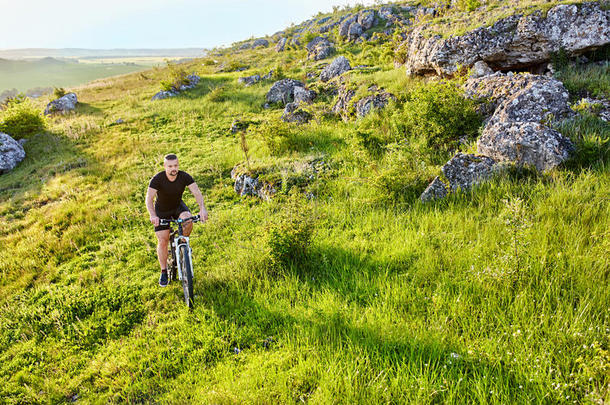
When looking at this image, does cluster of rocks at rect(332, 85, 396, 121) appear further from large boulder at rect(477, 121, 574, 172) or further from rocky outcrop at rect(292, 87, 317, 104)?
large boulder at rect(477, 121, 574, 172)

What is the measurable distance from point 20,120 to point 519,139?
84.8 ft

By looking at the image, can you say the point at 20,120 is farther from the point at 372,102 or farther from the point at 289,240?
the point at 289,240

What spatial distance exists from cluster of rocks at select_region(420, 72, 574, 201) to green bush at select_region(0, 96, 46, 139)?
2409 centimetres

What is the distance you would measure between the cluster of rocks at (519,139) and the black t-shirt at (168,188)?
5139mm

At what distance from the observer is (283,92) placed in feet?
60.7

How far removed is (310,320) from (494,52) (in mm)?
11554

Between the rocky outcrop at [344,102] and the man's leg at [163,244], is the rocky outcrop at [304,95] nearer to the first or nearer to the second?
the rocky outcrop at [344,102]

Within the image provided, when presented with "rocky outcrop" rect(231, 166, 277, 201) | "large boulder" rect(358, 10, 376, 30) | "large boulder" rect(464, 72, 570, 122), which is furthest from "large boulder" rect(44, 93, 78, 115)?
"large boulder" rect(358, 10, 376, 30)

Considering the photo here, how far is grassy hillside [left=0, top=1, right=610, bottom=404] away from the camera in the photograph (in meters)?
2.96

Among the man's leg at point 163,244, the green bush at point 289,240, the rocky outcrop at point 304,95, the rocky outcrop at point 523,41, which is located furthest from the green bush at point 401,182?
the rocky outcrop at point 304,95

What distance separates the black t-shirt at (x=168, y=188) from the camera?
213 inches

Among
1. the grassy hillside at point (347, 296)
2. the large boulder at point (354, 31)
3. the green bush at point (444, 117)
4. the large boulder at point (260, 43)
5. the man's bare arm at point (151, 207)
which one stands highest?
the large boulder at point (260, 43)

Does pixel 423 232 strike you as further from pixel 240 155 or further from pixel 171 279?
pixel 240 155

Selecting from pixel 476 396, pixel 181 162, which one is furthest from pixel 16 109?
pixel 476 396
